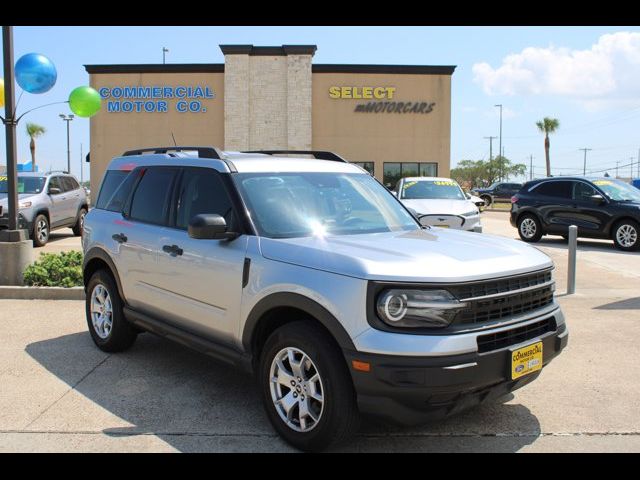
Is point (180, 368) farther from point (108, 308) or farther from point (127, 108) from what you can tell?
point (127, 108)

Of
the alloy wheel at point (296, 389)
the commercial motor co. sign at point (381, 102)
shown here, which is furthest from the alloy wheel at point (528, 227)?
the commercial motor co. sign at point (381, 102)

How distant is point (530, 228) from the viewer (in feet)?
51.5

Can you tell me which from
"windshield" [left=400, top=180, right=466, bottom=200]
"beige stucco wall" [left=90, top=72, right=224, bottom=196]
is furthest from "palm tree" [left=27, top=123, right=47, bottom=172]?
"windshield" [left=400, top=180, right=466, bottom=200]

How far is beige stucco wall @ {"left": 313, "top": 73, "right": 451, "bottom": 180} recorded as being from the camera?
30781mm

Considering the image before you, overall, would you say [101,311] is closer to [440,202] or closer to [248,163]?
[248,163]

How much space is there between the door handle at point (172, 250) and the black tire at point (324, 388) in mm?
1257

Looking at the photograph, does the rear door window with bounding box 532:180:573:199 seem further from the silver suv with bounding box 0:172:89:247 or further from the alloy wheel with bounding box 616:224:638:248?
the silver suv with bounding box 0:172:89:247

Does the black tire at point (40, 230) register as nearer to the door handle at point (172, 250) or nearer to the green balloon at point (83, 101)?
the green balloon at point (83, 101)

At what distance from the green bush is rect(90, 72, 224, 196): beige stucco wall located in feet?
76.1

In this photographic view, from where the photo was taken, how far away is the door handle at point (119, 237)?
17.3ft

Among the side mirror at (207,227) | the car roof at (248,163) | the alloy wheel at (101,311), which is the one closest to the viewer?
the side mirror at (207,227)

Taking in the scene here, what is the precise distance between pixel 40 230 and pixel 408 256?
12.7 m

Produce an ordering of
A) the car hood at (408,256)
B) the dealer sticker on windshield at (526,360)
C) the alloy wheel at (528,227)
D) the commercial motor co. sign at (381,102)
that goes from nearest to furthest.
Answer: the car hood at (408,256) < the dealer sticker on windshield at (526,360) < the alloy wheel at (528,227) < the commercial motor co. sign at (381,102)

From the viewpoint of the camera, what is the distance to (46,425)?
4000 millimetres
